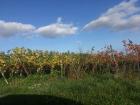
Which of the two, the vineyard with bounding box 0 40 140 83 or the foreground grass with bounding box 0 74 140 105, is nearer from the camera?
the foreground grass with bounding box 0 74 140 105

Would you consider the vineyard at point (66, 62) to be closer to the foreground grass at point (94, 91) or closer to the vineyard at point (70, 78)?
the vineyard at point (70, 78)

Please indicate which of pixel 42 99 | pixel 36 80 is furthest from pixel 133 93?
pixel 36 80

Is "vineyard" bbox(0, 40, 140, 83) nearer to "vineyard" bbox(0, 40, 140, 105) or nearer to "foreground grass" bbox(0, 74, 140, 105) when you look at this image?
"vineyard" bbox(0, 40, 140, 105)

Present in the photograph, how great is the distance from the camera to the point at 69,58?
21.0 meters

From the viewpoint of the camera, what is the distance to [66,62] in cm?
2039

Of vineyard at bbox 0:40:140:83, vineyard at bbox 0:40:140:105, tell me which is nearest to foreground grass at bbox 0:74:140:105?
vineyard at bbox 0:40:140:105

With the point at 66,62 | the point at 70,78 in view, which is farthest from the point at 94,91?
the point at 66,62

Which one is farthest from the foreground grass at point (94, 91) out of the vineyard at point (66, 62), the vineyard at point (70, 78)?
the vineyard at point (66, 62)

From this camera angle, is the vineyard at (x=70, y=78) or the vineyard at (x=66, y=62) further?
the vineyard at (x=66, y=62)

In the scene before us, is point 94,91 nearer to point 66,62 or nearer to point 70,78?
point 70,78

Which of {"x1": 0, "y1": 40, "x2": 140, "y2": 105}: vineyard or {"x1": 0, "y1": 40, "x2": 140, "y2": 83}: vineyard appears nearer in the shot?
{"x1": 0, "y1": 40, "x2": 140, "y2": 105}: vineyard

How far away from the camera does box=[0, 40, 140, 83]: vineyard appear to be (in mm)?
19406

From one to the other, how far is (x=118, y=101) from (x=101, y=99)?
1.76 feet

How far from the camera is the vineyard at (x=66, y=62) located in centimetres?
1941
